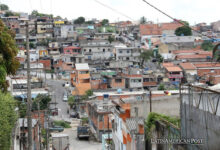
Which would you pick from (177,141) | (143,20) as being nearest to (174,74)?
(177,141)

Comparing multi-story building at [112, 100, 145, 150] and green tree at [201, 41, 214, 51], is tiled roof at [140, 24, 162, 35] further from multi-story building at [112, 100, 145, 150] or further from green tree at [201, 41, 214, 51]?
multi-story building at [112, 100, 145, 150]

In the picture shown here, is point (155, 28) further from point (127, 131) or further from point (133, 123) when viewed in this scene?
point (133, 123)

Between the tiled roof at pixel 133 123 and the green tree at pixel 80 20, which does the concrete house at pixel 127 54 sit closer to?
the green tree at pixel 80 20

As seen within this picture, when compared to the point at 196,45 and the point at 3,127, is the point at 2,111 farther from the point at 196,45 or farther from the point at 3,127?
the point at 196,45

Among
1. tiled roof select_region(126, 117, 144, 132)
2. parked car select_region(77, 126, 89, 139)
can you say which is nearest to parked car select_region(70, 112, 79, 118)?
parked car select_region(77, 126, 89, 139)

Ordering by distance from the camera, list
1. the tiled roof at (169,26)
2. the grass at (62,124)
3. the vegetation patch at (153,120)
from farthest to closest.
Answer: the tiled roof at (169,26) → the grass at (62,124) → the vegetation patch at (153,120)

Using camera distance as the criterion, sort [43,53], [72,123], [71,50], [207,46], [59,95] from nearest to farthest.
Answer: [72,123] < [59,95] < [43,53] < [71,50] < [207,46]

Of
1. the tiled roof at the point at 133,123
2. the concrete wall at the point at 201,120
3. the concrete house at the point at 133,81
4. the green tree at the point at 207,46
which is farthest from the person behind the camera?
the green tree at the point at 207,46

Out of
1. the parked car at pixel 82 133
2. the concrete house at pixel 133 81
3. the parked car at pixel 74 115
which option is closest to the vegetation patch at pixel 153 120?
the parked car at pixel 82 133

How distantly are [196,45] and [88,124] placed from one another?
3242cm

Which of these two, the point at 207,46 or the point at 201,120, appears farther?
the point at 207,46

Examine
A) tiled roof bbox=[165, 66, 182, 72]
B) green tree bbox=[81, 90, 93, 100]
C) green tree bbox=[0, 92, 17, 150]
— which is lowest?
green tree bbox=[81, 90, 93, 100]

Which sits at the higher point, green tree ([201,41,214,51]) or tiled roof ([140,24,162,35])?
tiled roof ([140,24,162,35])

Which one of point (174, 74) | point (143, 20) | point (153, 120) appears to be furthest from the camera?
point (143, 20)
